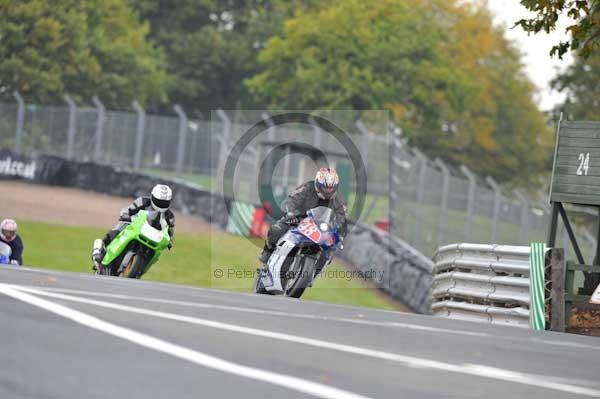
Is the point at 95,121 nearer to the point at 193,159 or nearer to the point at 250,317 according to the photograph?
the point at 193,159

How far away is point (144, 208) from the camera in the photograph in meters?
16.5

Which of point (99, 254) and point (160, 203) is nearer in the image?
point (160, 203)

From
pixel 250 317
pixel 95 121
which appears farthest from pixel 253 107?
pixel 250 317

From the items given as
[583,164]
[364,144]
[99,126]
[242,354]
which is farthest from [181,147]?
[242,354]

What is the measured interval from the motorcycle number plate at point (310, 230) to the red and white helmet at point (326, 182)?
363mm

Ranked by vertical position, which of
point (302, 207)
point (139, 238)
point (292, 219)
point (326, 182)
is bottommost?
point (139, 238)

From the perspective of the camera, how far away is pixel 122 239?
16.2m

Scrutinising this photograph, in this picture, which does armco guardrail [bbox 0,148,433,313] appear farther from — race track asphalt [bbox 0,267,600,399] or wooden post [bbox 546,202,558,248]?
race track asphalt [bbox 0,267,600,399]

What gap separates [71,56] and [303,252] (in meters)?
50.7

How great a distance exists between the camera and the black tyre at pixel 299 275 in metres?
14.6

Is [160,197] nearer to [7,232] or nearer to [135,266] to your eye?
[135,266]

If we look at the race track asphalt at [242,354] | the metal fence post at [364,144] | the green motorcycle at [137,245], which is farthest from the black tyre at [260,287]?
the metal fence post at [364,144]

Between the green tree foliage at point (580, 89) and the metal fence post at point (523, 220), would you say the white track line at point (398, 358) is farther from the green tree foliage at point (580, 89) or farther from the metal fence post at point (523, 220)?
the green tree foliage at point (580, 89)

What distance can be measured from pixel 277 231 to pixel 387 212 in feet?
51.3
